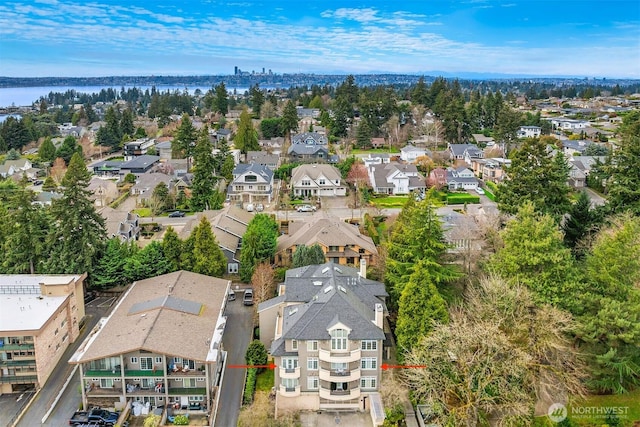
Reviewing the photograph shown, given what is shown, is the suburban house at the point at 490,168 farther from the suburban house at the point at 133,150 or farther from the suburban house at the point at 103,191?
the suburban house at the point at 133,150

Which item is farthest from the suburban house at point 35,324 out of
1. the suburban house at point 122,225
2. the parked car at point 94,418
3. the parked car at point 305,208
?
the parked car at point 305,208

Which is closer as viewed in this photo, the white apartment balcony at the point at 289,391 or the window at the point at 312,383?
the white apartment balcony at the point at 289,391

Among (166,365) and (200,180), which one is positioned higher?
(200,180)

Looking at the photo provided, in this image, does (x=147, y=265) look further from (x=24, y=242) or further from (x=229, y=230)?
(x=229, y=230)

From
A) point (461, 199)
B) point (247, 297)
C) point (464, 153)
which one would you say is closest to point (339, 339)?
point (247, 297)

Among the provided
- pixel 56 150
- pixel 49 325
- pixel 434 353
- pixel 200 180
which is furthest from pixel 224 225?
pixel 56 150

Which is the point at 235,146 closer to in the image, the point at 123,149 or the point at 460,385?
the point at 123,149

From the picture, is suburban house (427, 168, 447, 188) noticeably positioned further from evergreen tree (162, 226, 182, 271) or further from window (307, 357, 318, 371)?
window (307, 357, 318, 371)
